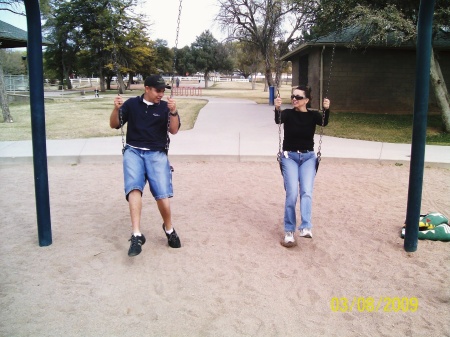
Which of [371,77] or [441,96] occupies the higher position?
[371,77]

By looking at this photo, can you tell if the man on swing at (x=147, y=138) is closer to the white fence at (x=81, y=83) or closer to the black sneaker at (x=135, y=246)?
the black sneaker at (x=135, y=246)

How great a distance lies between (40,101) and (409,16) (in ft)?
42.3

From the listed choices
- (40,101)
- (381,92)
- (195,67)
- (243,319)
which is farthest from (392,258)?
(195,67)

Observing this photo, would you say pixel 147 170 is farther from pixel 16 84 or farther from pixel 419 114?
pixel 16 84

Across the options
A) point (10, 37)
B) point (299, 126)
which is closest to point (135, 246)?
point (299, 126)

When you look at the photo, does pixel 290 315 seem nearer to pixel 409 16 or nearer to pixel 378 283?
pixel 378 283

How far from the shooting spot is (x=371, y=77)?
59.5ft

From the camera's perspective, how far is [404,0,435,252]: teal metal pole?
3.81 metres

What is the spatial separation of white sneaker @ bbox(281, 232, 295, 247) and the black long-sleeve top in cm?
86

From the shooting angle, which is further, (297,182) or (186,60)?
(186,60)

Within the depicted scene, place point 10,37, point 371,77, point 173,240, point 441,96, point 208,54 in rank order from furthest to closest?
1. point 208,54
2. point 10,37
3. point 371,77
4. point 441,96
5. point 173,240

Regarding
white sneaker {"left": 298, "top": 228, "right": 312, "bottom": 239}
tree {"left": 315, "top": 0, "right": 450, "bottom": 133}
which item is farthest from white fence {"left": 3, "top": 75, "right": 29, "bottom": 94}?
white sneaker {"left": 298, "top": 228, "right": 312, "bottom": 239}
